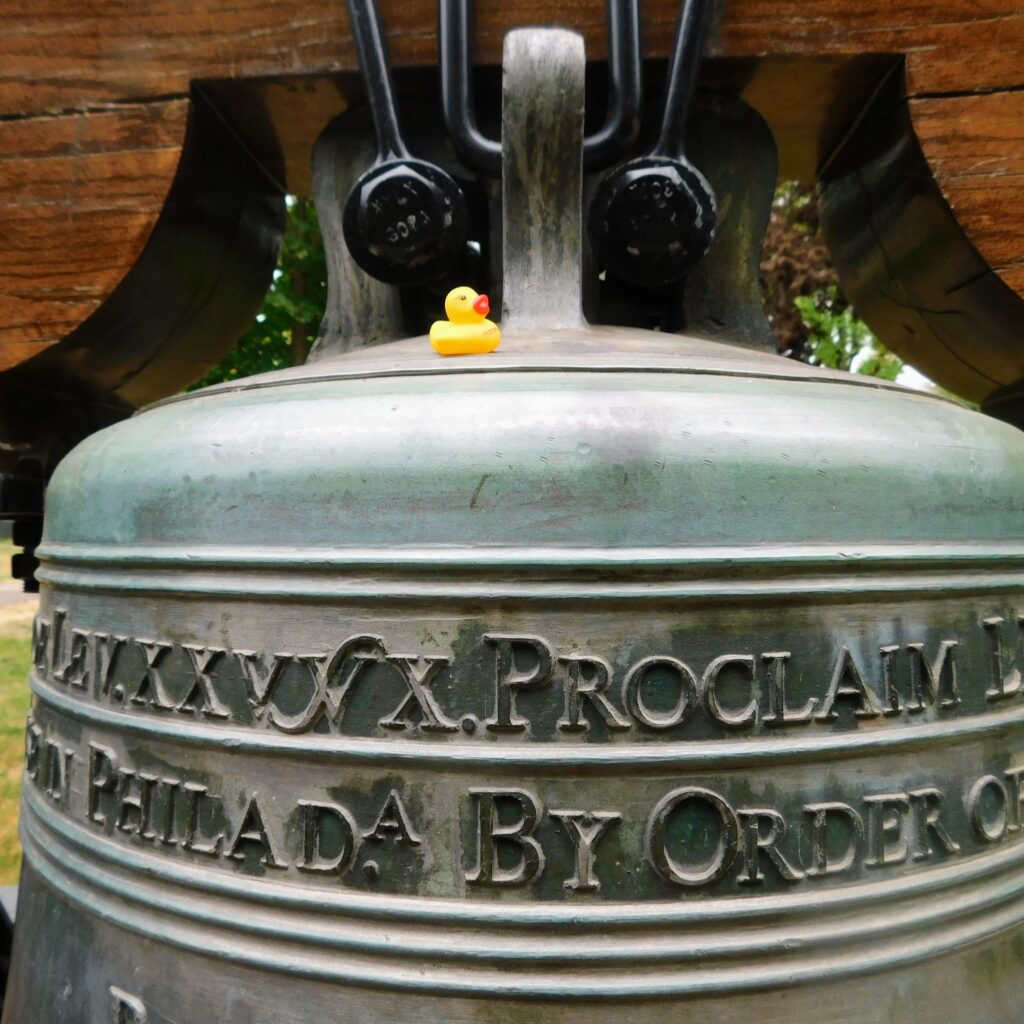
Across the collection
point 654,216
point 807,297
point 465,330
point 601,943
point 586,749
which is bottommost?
point 601,943

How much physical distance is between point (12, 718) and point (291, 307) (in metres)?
1.94

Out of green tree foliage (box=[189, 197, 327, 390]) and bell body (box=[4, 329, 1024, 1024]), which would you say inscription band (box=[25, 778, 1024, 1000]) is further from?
green tree foliage (box=[189, 197, 327, 390])

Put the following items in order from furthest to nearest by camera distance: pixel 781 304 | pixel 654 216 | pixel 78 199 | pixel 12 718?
pixel 781 304 < pixel 12 718 < pixel 78 199 < pixel 654 216

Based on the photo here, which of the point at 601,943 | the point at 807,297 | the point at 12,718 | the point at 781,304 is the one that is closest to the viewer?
the point at 601,943

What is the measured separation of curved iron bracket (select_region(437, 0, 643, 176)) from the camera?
38.4 inches

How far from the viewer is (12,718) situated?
11.8 feet

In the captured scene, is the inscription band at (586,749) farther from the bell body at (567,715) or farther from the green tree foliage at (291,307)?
the green tree foliage at (291,307)

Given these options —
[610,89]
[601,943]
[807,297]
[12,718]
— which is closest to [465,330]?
[610,89]

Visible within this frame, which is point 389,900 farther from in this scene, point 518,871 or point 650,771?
point 650,771

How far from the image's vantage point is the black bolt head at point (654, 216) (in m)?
0.97

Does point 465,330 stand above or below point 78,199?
below

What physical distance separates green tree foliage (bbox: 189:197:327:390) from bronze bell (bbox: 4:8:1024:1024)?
2798 mm

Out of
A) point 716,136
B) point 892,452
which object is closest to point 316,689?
point 892,452

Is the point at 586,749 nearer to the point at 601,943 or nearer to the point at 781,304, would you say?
the point at 601,943
